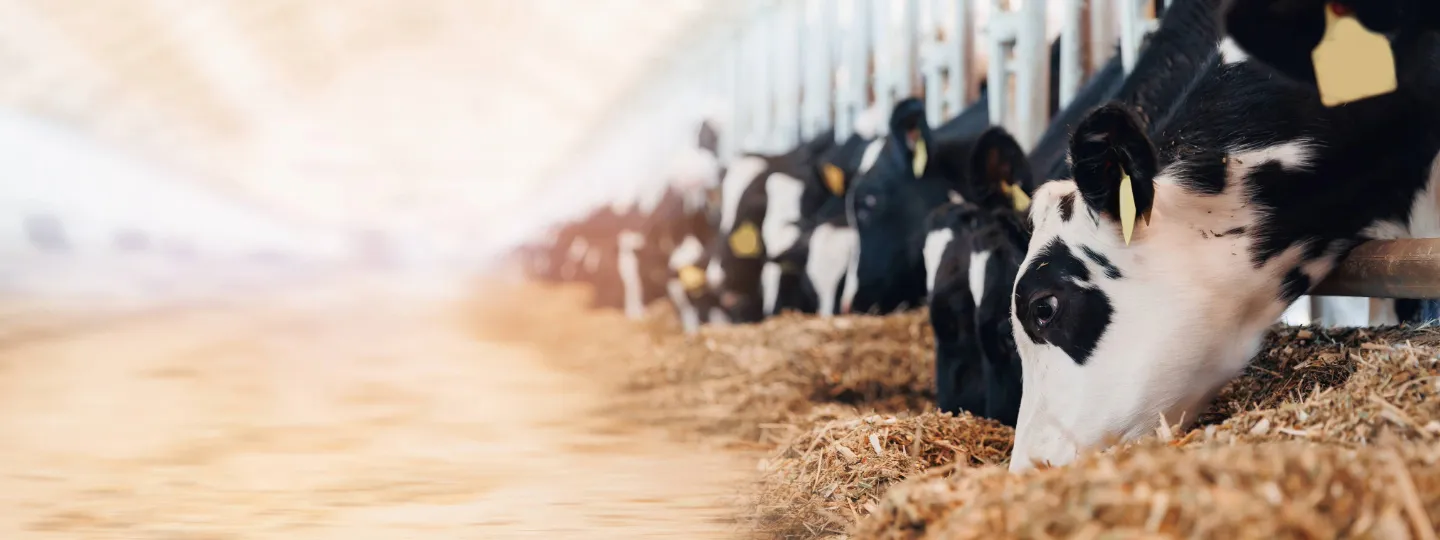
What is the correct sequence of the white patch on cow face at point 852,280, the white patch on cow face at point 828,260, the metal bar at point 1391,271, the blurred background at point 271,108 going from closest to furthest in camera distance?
1. the metal bar at point 1391,271
2. the white patch on cow face at point 852,280
3. the white patch on cow face at point 828,260
4. the blurred background at point 271,108

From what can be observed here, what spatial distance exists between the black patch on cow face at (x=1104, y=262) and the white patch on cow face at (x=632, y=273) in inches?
292

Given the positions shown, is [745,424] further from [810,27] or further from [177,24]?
[177,24]

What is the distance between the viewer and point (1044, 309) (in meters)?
2.24

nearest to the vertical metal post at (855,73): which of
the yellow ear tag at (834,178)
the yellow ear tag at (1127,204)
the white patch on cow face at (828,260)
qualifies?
the yellow ear tag at (834,178)

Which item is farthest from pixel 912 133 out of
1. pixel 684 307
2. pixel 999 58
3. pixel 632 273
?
pixel 632 273

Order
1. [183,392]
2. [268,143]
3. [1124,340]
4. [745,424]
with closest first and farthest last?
[1124,340], [745,424], [183,392], [268,143]

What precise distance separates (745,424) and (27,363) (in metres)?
5.87

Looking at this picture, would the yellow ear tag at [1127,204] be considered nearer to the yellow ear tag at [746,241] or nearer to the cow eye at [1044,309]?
the cow eye at [1044,309]

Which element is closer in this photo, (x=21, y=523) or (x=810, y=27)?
(x=21, y=523)

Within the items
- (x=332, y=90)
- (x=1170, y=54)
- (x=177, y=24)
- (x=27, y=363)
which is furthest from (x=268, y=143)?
(x=1170, y=54)

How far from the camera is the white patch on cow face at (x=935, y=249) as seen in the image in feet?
11.2

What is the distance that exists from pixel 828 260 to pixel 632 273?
4.70 meters

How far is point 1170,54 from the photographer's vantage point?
2695 millimetres

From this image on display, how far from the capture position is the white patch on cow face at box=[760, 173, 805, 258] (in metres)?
6.01
